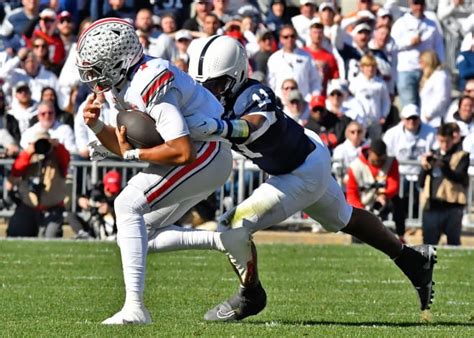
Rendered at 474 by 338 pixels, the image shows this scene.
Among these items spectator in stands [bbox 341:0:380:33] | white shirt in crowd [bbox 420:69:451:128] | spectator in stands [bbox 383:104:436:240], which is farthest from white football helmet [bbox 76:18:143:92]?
spectator in stands [bbox 341:0:380:33]

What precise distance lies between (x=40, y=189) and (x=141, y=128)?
846cm

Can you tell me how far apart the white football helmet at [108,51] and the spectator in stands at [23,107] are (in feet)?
31.9

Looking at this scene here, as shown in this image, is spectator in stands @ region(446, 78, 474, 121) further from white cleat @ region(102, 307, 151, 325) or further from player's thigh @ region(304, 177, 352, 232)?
white cleat @ region(102, 307, 151, 325)

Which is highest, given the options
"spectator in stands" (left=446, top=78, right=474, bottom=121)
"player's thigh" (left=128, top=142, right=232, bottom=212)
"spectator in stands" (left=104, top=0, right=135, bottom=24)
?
"player's thigh" (left=128, top=142, right=232, bottom=212)

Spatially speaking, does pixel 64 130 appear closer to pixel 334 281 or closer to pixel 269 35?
pixel 269 35

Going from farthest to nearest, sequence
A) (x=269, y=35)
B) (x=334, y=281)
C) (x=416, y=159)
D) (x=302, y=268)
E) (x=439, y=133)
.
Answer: (x=269, y=35) → (x=416, y=159) → (x=439, y=133) → (x=302, y=268) → (x=334, y=281)

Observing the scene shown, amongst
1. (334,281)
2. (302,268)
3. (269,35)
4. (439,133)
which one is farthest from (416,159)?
(334,281)

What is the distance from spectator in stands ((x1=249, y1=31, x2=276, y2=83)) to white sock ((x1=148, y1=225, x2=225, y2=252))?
9.81 m

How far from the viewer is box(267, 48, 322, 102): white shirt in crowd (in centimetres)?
1739

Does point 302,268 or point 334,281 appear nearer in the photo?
point 334,281

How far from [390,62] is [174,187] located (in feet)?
35.8

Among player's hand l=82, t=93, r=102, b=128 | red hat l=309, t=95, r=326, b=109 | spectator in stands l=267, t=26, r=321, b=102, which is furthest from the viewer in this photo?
spectator in stands l=267, t=26, r=321, b=102

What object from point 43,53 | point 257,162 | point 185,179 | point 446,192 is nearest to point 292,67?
point 446,192

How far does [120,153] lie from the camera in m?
7.62
